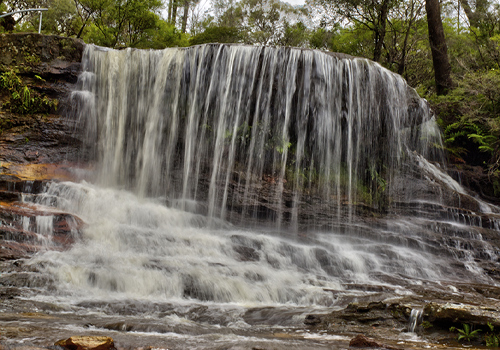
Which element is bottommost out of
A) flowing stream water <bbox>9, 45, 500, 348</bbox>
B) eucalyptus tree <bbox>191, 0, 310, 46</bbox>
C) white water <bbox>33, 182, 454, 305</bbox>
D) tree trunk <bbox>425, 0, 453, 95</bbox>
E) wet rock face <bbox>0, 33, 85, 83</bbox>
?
white water <bbox>33, 182, 454, 305</bbox>

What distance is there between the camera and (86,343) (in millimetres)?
3617

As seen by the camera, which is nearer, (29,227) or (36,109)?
(29,227)

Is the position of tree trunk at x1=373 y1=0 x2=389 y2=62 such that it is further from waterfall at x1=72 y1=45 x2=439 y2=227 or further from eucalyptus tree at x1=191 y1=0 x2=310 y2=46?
eucalyptus tree at x1=191 y1=0 x2=310 y2=46

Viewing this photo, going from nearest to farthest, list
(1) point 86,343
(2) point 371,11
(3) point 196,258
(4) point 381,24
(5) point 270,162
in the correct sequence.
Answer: (1) point 86,343
(3) point 196,258
(5) point 270,162
(4) point 381,24
(2) point 371,11

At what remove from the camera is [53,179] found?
35.8ft

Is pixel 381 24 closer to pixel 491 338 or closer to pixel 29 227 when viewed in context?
pixel 491 338

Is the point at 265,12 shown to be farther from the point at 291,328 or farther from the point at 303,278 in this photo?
the point at 291,328

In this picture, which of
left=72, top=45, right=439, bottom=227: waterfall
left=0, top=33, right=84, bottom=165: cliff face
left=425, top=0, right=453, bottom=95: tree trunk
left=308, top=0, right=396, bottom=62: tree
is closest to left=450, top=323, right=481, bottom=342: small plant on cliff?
left=72, top=45, right=439, bottom=227: waterfall

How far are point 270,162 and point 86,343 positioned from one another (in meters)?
9.53

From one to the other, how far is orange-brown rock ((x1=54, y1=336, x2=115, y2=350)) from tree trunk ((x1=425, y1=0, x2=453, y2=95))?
17140mm

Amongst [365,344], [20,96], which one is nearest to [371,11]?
[20,96]

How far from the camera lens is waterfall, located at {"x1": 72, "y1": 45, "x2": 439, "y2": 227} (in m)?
12.5

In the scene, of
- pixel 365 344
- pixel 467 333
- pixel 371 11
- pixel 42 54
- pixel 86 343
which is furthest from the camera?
pixel 371 11

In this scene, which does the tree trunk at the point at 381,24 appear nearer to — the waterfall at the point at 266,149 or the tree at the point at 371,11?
the tree at the point at 371,11
